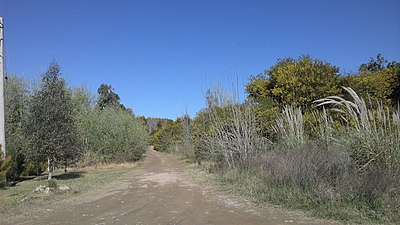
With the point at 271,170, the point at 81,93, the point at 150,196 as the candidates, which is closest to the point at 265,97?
the point at 271,170

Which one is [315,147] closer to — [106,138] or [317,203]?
[317,203]

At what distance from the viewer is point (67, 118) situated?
1870cm

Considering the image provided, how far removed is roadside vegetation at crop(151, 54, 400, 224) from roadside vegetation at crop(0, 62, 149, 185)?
26.8 ft

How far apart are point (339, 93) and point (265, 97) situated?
12.8ft

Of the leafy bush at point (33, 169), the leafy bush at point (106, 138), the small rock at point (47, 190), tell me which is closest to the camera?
the small rock at point (47, 190)

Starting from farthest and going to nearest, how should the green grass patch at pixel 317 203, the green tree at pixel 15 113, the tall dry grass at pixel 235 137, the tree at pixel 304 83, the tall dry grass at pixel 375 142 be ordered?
the green tree at pixel 15 113 < the tree at pixel 304 83 < the tall dry grass at pixel 235 137 < the tall dry grass at pixel 375 142 < the green grass patch at pixel 317 203

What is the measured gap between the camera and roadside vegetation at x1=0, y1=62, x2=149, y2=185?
17.9 metres

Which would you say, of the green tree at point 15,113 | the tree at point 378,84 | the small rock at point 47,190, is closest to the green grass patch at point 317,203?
the small rock at point 47,190

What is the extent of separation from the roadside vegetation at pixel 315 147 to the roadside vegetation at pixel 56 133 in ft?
26.8

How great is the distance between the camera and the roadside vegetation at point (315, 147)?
25.7 ft

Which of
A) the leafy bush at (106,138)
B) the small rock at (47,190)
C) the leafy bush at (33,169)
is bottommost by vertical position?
the small rock at (47,190)

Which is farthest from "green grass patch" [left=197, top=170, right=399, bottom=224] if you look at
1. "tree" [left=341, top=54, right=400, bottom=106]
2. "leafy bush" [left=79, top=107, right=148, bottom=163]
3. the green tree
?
"leafy bush" [left=79, top=107, right=148, bottom=163]

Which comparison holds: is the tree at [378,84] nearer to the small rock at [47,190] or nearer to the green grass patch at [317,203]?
the green grass patch at [317,203]

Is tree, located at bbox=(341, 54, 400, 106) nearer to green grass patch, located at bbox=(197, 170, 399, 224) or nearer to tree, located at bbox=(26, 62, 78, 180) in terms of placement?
green grass patch, located at bbox=(197, 170, 399, 224)
